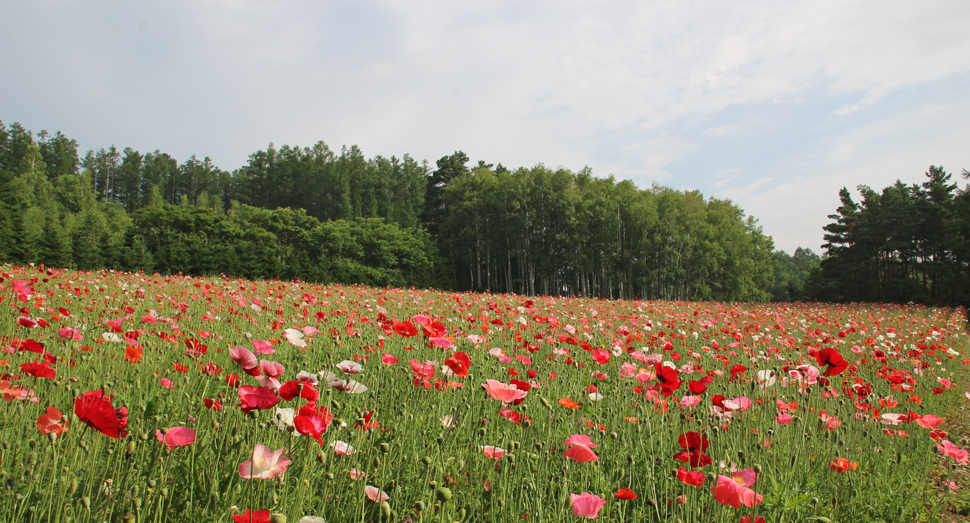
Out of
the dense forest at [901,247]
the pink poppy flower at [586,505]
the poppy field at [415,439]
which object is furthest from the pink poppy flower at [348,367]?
the dense forest at [901,247]

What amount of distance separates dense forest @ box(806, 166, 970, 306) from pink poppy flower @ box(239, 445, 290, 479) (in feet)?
136

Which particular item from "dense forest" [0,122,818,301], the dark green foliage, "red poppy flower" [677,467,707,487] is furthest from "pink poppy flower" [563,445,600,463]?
the dark green foliage

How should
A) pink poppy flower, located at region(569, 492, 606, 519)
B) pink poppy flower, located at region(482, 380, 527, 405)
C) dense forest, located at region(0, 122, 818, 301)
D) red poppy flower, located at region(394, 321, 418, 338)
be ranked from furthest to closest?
dense forest, located at region(0, 122, 818, 301)
red poppy flower, located at region(394, 321, 418, 338)
pink poppy flower, located at region(482, 380, 527, 405)
pink poppy flower, located at region(569, 492, 606, 519)

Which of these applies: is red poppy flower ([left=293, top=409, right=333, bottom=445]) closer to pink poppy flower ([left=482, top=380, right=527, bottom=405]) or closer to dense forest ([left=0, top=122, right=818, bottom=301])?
pink poppy flower ([left=482, top=380, right=527, bottom=405])

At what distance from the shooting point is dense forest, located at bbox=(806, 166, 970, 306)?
3051 centimetres

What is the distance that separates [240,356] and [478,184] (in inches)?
1476

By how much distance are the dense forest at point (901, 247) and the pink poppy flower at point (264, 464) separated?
41.3 m

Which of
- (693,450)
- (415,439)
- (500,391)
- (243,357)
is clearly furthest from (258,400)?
(693,450)

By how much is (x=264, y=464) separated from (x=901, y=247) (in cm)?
4975

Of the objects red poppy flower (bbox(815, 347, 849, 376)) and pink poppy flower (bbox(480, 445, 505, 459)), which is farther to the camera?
red poppy flower (bbox(815, 347, 849, 376))

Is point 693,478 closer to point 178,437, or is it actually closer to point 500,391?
point 500,391

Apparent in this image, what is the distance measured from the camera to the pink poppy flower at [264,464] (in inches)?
44.6

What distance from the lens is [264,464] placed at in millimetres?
1189

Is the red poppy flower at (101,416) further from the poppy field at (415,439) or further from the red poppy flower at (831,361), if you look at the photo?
the red poppy flower at (831,361)
